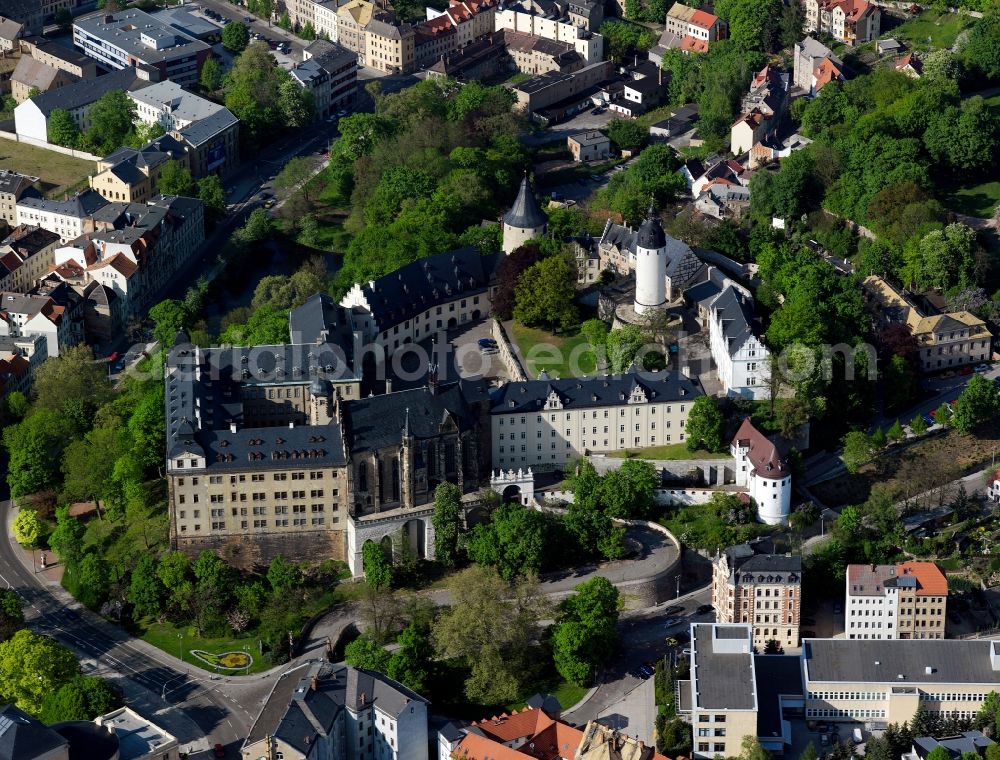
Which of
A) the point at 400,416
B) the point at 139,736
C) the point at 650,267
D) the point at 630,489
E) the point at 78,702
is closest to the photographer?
the point at 139,736

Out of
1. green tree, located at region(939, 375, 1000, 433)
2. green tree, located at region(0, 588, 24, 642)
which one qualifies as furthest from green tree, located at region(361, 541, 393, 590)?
green tree, located at region(939, 375, 1000, 433)

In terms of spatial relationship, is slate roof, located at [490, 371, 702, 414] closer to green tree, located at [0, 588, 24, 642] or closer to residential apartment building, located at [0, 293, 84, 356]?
green tree, located at [0, 588, 24, 642]

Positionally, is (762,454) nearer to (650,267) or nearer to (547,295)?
(650,267)

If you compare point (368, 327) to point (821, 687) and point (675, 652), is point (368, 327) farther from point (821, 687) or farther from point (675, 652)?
point (821, 687)

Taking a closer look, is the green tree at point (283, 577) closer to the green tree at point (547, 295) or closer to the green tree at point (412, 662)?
the green tree at point (412, 662)

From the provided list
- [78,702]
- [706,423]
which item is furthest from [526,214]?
[78,702]

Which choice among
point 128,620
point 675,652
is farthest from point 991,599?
point 128,620
